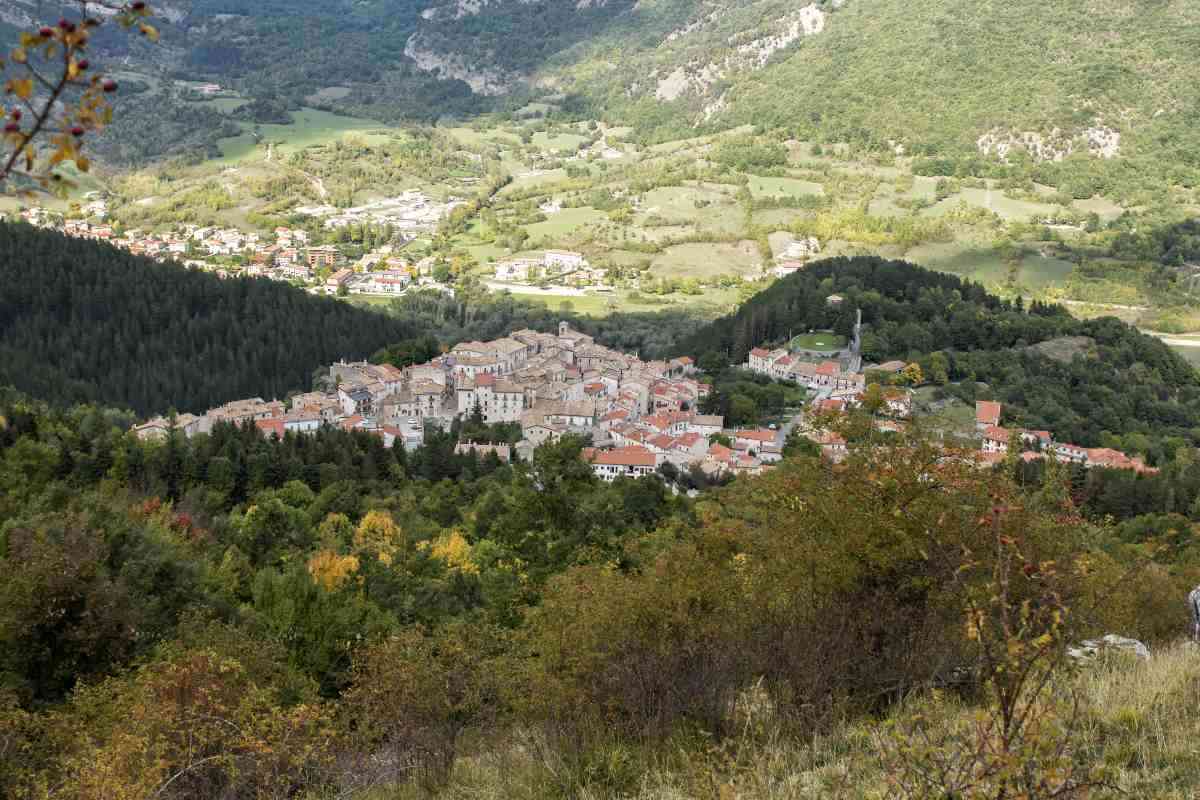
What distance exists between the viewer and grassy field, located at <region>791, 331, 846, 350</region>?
1982 inches

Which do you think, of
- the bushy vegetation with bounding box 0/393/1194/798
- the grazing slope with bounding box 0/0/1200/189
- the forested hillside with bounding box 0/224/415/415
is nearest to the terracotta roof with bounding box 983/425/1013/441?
the bushy vegetation with bounding box 0/393/1194/798

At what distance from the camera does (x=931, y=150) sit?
3757 inches

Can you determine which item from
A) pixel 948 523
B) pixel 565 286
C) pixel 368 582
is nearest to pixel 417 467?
pixel 368 582

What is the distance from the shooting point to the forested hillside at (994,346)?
4066 cm

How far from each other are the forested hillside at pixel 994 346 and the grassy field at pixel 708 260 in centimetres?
1681

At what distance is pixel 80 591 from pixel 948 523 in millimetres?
9905

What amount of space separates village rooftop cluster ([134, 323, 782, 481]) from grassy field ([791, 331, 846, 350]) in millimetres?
5835

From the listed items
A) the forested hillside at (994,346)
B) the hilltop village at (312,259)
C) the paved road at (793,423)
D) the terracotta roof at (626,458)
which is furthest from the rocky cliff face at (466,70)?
the terracotta roof at (626,458)

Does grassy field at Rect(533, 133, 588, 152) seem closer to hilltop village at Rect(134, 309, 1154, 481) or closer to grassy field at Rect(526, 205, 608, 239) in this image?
grassy field at Rect(526, 205, 608, 239)

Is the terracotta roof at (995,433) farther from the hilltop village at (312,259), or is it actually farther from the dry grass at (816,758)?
the hilltop village at (312,259)

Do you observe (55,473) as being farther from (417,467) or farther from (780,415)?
(780,415)

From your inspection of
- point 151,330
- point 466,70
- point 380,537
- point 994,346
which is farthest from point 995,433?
point 466,70

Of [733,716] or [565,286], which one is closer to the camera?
[733,716]

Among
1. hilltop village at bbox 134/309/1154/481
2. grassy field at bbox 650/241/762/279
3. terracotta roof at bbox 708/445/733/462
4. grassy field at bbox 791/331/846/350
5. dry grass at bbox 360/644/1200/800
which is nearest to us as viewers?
dry grass at bbox 360/644/1200/800
